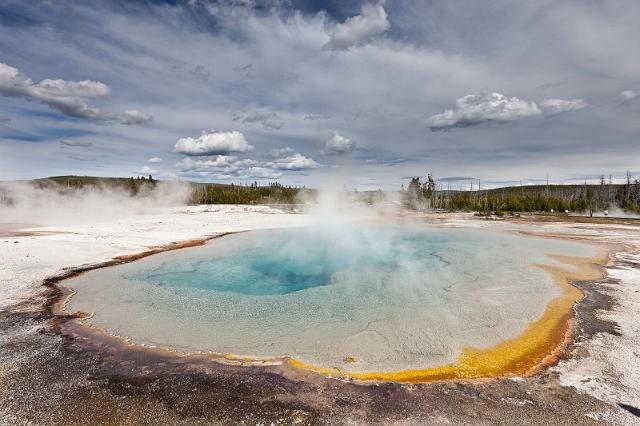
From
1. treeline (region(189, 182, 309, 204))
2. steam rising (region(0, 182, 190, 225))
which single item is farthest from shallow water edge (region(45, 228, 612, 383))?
treeline (region(189, 182, 309, 204))

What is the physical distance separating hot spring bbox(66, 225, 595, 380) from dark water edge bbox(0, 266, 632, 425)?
670mm

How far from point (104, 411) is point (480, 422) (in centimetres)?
545

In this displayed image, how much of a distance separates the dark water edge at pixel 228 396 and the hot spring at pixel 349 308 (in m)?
0.67

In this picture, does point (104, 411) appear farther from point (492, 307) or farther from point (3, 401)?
→ point (492, 307)

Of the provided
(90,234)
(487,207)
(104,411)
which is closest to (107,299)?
(104,411)

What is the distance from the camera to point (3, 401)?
16.8ft

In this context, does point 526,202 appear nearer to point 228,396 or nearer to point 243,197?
point 243,197

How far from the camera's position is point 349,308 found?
32.7 ft

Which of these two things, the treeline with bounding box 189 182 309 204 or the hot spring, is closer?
the hot spring

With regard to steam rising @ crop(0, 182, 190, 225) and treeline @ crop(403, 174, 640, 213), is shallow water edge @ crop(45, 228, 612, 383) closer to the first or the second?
steam rising @ crop(0, 182, 190, 225)

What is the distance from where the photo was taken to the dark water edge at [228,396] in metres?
4.79

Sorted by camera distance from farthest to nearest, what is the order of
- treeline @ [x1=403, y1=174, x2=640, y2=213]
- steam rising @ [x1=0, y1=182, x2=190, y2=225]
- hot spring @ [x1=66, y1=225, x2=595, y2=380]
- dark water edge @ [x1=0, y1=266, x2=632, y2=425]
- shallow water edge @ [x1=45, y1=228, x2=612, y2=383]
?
treeline @ [x1=403, y1=174, x2=640, y2=213]
steam rising @ [x1=0, y1=182, x2=190, y2=225]
hot spring @ [x1=66, y1=225, x2=595, y2=380]
shallow water edge @ [x1=45, y1=228, x2=612, y2=383]
dark water edge @ [x1=0, y1=266, x2=632, y2=425]

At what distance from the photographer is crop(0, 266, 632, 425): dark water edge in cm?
479

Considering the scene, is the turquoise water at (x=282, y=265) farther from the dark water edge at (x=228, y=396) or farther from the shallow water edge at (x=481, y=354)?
the dark water edge at (x=228, y=396)
